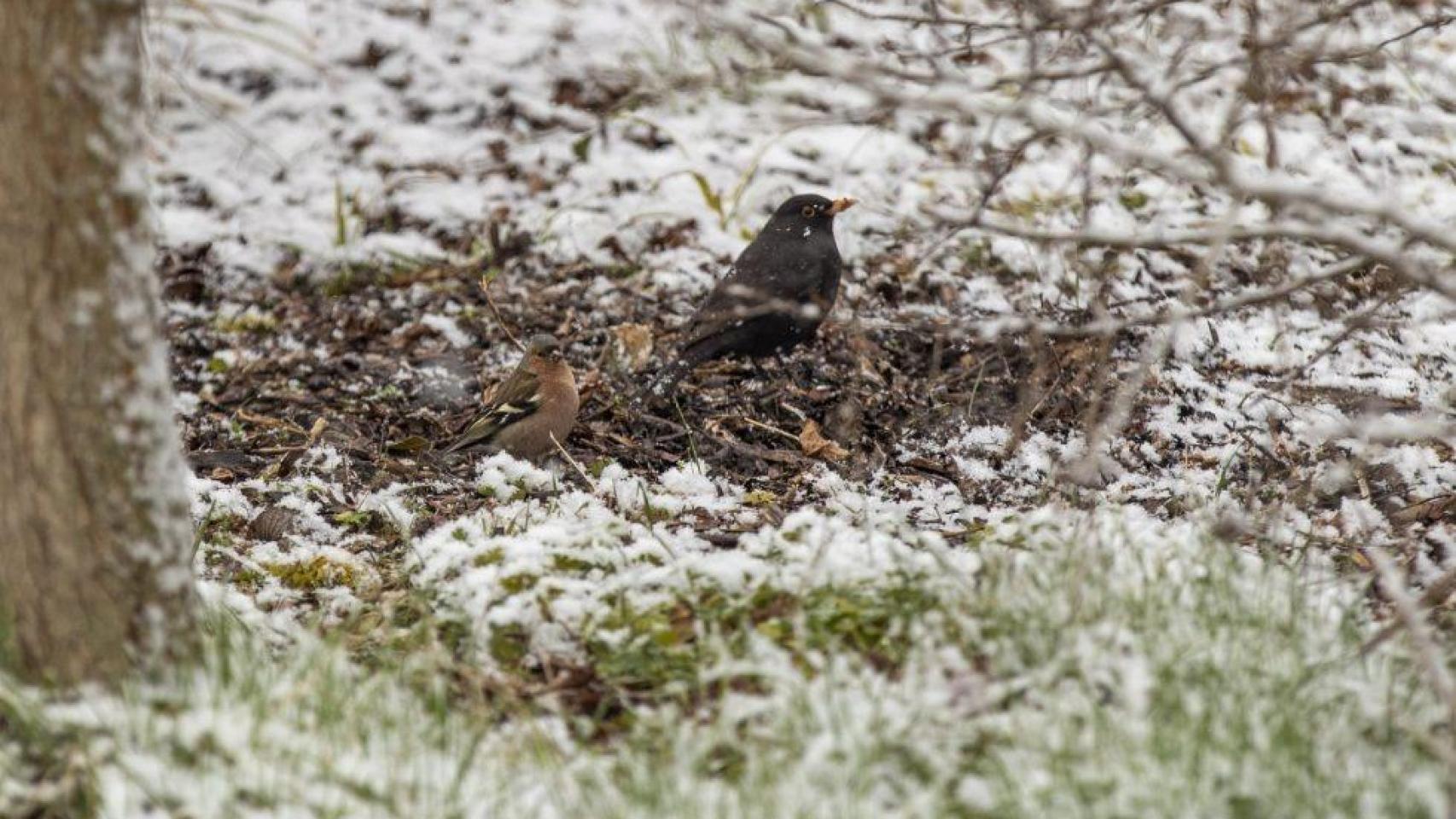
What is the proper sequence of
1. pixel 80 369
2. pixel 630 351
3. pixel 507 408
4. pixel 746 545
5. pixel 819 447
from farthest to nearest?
pixel 630 351
pixel 819 447
pixel 507 408
pixel 746 545
pixel 80 369

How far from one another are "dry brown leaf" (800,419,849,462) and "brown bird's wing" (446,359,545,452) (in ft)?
3.06

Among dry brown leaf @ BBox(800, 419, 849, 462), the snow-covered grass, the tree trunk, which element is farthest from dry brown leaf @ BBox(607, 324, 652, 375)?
the tree trunk

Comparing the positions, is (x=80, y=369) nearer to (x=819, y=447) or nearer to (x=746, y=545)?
(x=746, y=545)

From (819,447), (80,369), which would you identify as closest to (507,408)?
(819,447)

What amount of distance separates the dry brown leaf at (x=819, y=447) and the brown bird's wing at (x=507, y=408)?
3.06ft

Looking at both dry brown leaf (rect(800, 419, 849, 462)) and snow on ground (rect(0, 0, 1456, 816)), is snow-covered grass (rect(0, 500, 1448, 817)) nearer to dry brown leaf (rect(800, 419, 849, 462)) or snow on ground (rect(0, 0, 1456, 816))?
snow on ground (rect(0, 0, 1456, 816))

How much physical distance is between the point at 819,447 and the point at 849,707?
2579mm

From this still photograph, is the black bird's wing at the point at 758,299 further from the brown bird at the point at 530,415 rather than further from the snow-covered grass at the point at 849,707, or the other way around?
the snow-covered grass at the point at 849,707

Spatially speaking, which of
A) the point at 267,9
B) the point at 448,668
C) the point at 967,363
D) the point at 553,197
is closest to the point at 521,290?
the point at 553,197

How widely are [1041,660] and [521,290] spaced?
411cm

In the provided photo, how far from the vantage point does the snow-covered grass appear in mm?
2379

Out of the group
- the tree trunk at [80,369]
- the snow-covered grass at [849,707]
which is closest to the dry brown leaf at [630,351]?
the snow-covered grass at [849,707]

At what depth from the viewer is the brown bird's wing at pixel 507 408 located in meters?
4.93

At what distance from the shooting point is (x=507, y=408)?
4918 millimetres
